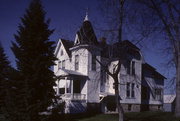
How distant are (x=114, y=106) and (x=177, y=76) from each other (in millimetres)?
12002

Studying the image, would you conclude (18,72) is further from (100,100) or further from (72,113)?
(100,100)

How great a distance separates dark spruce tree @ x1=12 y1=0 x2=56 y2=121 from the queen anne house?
22.3 feet

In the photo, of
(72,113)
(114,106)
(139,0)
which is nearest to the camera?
(139,0)

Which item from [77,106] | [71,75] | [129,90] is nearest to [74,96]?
[77,106]

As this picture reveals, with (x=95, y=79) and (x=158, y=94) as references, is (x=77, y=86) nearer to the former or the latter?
(x=95, y=79)

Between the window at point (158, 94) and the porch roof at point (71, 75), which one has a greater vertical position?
the porch roof at point (71, 75)

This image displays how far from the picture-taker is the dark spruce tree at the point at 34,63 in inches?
645

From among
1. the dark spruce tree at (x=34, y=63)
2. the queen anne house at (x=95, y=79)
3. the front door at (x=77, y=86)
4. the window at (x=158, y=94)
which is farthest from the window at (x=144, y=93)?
the dark spruce tree at (x=34, y=63)

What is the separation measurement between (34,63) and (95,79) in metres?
13.0

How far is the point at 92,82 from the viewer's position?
96.5ft

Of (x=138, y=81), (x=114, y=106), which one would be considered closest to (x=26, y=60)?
(x=114, y=106)

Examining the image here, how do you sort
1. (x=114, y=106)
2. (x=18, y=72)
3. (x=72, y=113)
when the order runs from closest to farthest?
(x=18, y=72)
(x=72, y=113)
(x=114, y=106)

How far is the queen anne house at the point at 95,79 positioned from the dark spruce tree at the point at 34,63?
6.81 meters

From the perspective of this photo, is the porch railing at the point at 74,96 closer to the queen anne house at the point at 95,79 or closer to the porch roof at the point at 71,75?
the queen anne house at the point at 95,79
